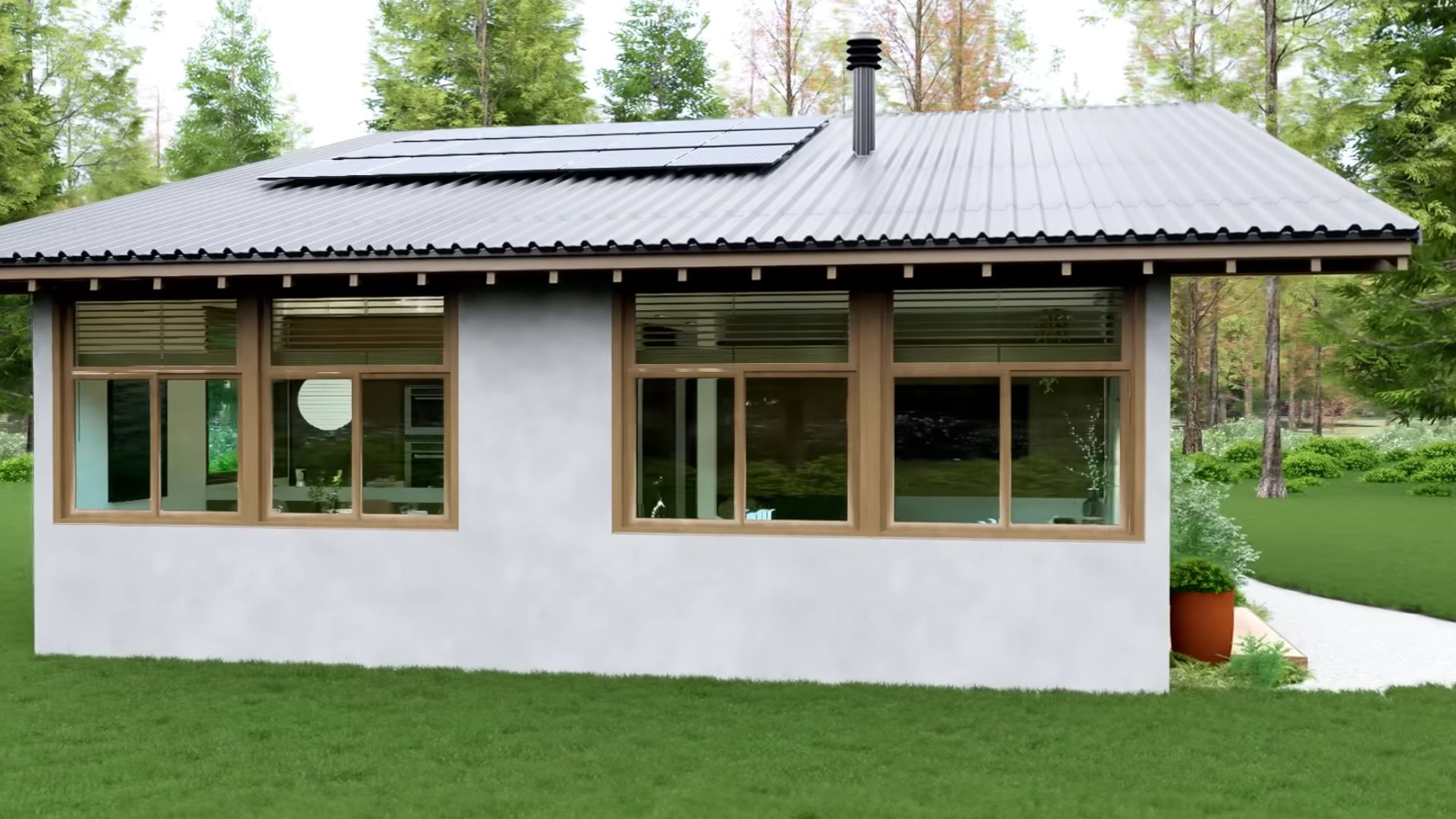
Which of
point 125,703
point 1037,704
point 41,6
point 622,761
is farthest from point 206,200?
point 41,6

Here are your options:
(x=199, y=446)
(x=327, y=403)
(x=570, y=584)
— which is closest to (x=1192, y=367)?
(x=570, y=584)

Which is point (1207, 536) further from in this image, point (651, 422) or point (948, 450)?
point (651, 422)

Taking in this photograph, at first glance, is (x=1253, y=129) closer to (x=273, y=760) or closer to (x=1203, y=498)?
(x=1203, y=498)

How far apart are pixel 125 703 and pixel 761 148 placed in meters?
6.46

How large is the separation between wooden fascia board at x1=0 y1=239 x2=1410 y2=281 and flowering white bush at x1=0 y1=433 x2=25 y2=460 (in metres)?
23.2

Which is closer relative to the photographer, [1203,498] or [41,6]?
[1203,498]

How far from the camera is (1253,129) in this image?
1099cm

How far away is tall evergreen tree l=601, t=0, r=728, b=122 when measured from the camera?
3231 centimetres

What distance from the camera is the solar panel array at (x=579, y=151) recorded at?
10.7 meters

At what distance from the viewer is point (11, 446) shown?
98.4ft

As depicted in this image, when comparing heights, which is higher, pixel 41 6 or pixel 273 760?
pixel 41 6

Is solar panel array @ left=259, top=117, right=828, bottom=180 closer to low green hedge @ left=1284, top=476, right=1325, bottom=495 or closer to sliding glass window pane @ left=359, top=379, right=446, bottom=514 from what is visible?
sliding glass window pane @ left=359, top=379, right=446, bottom=514

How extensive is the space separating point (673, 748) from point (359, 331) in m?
3.98

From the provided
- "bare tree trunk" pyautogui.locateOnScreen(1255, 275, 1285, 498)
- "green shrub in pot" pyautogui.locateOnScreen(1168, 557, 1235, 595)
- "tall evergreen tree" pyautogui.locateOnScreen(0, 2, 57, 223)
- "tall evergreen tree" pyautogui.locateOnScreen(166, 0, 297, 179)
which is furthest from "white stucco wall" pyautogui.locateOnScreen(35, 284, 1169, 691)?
"tall evergreen tree" pyautogui.locateOnScreen(166, 0, 297, 179)
